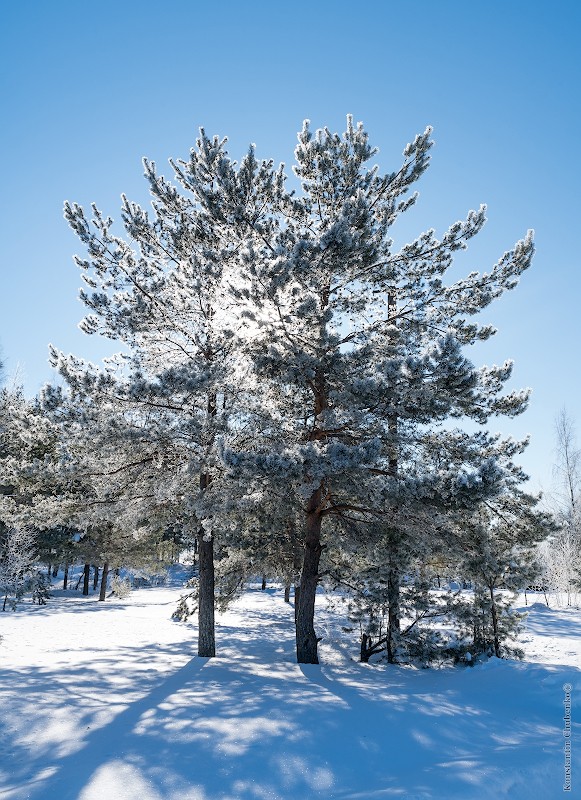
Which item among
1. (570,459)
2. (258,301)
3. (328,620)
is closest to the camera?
(258,301)

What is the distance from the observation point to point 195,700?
7.30 meters

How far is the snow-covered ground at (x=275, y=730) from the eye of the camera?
4.60 meters

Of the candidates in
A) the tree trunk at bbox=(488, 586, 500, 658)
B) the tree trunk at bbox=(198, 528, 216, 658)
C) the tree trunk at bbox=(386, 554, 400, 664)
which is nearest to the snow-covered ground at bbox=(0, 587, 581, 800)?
the tree trunk at bbox=(198, 528, 216, 658)

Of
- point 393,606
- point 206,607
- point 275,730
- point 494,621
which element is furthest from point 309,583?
point 494,621

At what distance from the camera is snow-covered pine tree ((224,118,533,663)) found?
793 cm

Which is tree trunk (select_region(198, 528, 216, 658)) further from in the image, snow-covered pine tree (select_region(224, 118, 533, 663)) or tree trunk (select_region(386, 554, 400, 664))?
tree trunk (select_region(386, 554, 400, 664))

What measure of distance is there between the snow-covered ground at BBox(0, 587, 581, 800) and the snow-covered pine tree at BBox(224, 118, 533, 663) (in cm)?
288

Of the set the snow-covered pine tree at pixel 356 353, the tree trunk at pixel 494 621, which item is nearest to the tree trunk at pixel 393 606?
the snow-covered pine tree at pixel 356 353

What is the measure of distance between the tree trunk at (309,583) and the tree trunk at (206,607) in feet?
7.91

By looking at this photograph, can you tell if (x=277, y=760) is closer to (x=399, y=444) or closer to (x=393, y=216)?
(x=399, y=444)

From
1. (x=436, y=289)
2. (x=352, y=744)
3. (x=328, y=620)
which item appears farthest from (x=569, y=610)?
(x=352, y=744)

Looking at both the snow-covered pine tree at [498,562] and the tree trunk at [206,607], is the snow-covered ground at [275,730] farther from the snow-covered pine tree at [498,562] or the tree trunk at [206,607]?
the snow-covered pine tree at [498,562]

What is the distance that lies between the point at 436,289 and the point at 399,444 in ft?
12.3

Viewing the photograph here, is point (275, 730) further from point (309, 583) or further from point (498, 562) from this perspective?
point (498, 562)
